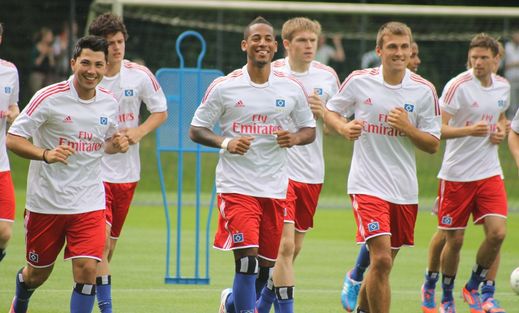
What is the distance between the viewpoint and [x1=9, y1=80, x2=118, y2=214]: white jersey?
8328 mm

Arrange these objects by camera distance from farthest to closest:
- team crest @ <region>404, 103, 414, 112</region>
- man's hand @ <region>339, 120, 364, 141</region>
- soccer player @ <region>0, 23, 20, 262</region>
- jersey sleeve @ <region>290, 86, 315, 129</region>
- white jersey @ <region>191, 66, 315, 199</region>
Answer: soccer player @ <region>0, 23, 20, 262</region>
team crest @ <region>404, 103, 414, 112</region>
jersey sleeve @ <region>290, 86, 315, 129</region>
man's hand @ <region>339, 120, 364, 141</region>
white jersey @ <region>191, 66, 315, 199</region>

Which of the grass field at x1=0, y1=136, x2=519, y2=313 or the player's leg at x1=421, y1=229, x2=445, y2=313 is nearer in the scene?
the player's leg at x1=421, y1=229, x2=445, y2=313

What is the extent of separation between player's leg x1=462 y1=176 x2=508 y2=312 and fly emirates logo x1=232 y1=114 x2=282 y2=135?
2998mm

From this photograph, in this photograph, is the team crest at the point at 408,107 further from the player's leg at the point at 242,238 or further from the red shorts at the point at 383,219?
the player's leg at the point at 242,238

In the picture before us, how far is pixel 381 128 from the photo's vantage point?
916 centimetres

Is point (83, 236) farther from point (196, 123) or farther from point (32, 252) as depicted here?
point (196, 123)

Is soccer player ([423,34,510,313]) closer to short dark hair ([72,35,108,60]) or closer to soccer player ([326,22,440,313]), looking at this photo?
soccer player ([326,22,440,313])

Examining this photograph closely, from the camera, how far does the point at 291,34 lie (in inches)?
415

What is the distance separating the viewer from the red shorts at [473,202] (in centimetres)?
Result: 1095

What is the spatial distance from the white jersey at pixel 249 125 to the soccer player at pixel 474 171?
Answer: 2.45 meters

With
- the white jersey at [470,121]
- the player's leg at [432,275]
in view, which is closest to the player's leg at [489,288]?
the player's leg at [432,275]

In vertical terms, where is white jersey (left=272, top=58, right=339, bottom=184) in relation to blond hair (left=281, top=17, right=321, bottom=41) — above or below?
below

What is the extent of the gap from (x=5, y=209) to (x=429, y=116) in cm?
378

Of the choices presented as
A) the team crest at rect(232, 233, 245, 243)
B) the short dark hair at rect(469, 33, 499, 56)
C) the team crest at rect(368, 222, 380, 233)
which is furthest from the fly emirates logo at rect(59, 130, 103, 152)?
the short dark hair at rect(469, 33, 499, 56)
